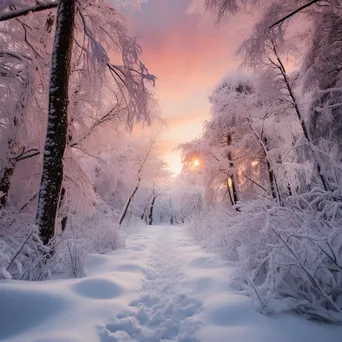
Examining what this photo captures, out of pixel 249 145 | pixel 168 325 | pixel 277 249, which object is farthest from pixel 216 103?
pixel 168 325

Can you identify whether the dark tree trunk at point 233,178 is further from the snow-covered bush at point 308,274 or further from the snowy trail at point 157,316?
the snow-covered bush at point 308,274

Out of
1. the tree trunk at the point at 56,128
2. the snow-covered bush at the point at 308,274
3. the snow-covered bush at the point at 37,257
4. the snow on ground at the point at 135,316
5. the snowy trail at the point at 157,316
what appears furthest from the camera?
the tree trunk at the point at 56,128

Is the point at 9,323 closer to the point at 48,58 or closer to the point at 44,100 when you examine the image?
the point at 44,100

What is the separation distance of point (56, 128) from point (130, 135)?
213 centimetres

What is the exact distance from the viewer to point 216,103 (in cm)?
1112

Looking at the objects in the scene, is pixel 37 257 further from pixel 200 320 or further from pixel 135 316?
pixel 200 320

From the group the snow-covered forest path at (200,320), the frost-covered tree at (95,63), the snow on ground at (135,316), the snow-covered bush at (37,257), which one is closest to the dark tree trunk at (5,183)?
the snow-covered bush at (37,257)

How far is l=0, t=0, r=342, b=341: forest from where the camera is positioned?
2.72 meters

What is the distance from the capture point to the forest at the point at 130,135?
8.91 ft

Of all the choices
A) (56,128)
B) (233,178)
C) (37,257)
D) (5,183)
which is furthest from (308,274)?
(233,178)

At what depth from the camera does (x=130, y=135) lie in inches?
241

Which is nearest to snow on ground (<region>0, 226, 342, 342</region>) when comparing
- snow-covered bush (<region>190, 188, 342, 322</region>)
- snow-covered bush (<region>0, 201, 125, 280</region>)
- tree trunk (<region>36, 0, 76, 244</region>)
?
snow-covered bush (<region>190, 188, 342, 322</region>)

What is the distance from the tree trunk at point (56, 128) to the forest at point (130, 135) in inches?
0.7

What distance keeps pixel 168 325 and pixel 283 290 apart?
1355 mm
